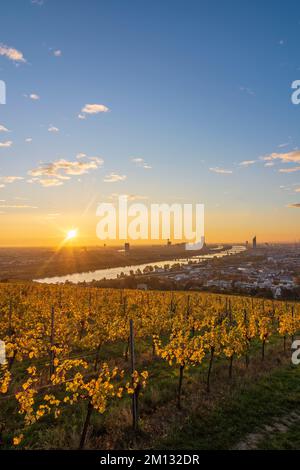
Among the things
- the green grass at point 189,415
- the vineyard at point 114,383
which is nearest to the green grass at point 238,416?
the green grass at point 189,415

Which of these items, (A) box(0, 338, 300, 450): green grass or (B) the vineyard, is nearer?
(B) the vineyard

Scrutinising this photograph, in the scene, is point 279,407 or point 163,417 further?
point 279,407

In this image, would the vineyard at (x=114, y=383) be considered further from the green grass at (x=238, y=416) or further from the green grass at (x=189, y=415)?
the green grass at (x=238, y=416)

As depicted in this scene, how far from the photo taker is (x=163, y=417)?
9.38 m

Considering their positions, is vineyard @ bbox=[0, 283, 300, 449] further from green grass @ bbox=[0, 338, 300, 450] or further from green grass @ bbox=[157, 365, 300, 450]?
green grass @ bbox=[157, 365, 300, 450]

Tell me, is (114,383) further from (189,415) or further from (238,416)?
(238,416)

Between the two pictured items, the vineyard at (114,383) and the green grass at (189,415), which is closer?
the vineyard at (114,383)

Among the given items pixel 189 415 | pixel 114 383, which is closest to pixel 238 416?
pixel 189 415

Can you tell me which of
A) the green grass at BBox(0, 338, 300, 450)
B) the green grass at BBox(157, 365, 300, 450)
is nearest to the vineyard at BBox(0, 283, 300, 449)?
the green grass at BBox(0, 338, 300, 450)

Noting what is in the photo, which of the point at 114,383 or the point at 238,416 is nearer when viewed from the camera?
the point at 238,416
